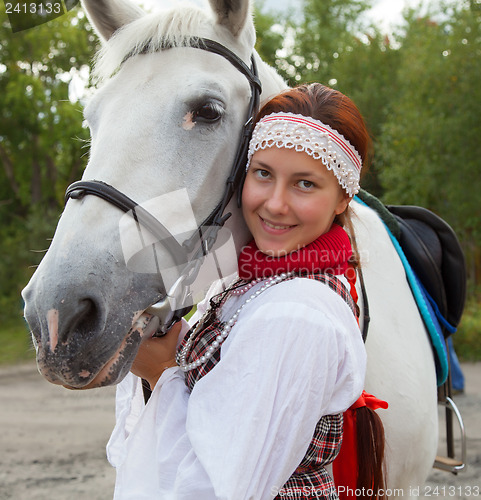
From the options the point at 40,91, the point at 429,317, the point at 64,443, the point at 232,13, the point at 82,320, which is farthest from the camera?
the point at 40,91

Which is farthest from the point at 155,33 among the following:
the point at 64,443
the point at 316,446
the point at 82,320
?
the point at 64,443

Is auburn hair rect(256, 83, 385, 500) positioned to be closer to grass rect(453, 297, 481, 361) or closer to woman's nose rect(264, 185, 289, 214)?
woman's nose rect(264, 185, 289, 214)

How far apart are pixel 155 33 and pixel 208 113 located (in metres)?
0.32

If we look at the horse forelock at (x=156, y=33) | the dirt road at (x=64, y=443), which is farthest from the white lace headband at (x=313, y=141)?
the dirt road at (x=64, y=443)

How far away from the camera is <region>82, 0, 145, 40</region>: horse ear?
5.74 feet

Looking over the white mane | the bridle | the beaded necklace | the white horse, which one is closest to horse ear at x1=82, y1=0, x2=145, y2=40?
the white horse

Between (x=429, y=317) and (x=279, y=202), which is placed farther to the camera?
(x=429, y=317)

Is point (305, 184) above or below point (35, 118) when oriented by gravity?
below

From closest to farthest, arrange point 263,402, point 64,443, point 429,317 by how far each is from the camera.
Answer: point 263,402, point 429,317, point 64,443

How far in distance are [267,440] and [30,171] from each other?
13.2 metres

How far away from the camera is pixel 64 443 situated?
4.99 m

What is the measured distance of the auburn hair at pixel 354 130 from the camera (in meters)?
1.42

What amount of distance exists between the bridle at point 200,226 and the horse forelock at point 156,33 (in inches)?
0.7

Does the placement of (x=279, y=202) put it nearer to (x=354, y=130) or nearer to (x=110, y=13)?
(x=354, y=130)
